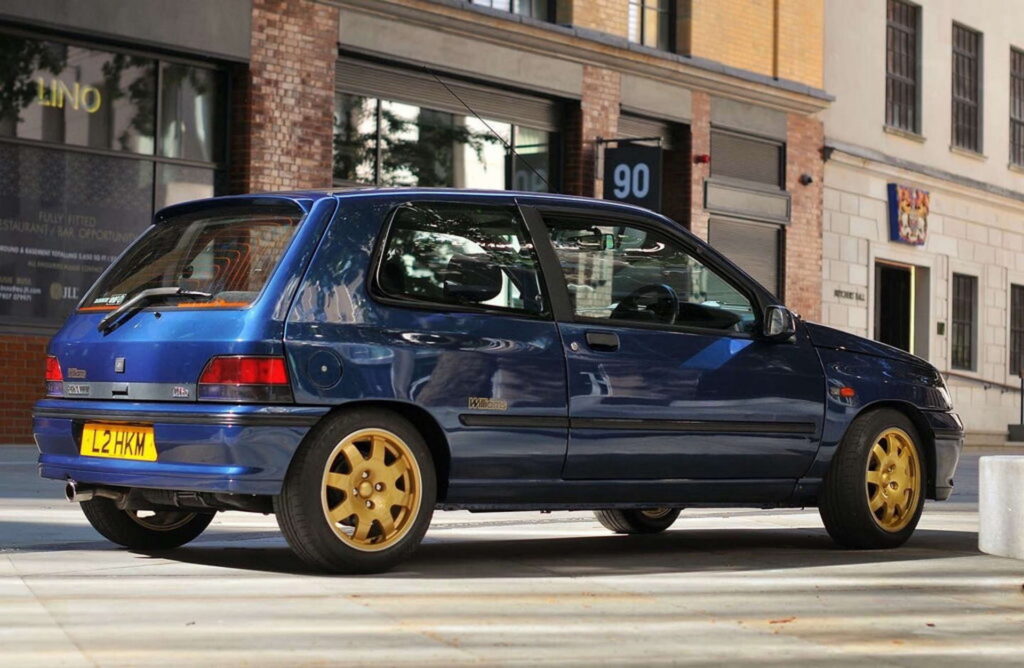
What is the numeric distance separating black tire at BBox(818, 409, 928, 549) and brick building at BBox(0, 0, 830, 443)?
10.3 m

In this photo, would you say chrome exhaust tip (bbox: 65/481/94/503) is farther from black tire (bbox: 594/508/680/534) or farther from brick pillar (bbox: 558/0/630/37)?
brick pillar (bbox: 558/0/630/37)

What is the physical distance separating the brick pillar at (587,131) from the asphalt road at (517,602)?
13490 mm

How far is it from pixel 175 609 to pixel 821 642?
2183mm

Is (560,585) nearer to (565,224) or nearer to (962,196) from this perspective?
(565,224)

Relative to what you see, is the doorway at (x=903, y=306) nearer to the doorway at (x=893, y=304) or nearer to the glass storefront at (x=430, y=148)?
the doorway at (x=893, y=304)

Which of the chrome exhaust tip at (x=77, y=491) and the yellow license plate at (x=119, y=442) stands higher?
the yellow license plate at (x=119, y=442)

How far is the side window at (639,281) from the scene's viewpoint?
26.3 feet

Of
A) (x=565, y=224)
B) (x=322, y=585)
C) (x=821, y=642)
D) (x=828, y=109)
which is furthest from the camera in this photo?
(x=828, y=109)

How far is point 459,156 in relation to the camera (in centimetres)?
2142

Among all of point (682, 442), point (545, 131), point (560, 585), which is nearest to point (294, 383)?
point (560, 585)

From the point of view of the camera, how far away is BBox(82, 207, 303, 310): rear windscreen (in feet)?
23.9

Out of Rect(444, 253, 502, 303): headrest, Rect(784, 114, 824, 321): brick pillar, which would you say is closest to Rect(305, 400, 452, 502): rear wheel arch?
Rect(444, 253, 502, 303): headrest

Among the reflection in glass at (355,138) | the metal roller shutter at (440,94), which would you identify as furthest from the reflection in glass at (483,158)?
the reflection in glass at (355,138)

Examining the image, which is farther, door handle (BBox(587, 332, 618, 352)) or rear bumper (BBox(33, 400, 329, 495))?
door handle (BBox(587, 332, 618, 352))
